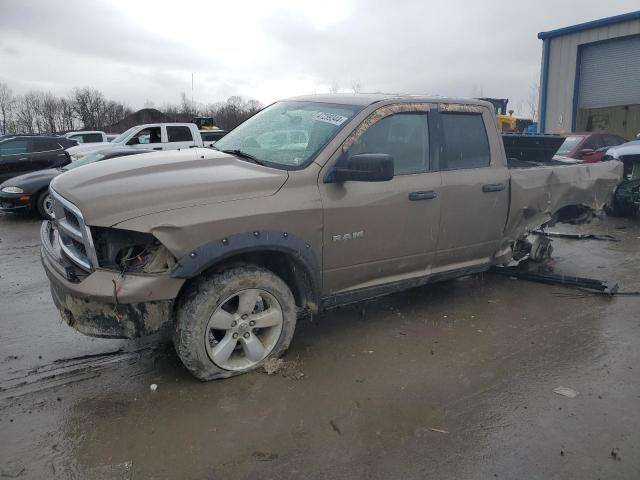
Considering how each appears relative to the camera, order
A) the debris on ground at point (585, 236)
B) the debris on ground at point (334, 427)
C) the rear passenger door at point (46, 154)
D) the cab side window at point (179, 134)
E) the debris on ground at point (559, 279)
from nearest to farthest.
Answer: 1. the debris on ground at point (334, 427)
2. the debris on ground at point (559, 279)
3. the debris on ground at point (585, 236)
4. the rear passenger door at point (46, 154)
5. the cab side window at point (179, 134)

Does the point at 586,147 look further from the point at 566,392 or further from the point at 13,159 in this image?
the point at 13,159

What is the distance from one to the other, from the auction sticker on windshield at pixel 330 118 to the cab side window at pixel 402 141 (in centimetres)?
21

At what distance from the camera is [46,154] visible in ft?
40.8

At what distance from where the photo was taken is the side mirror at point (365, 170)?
349cm

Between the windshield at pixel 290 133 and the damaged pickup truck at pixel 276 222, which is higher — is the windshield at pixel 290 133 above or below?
above

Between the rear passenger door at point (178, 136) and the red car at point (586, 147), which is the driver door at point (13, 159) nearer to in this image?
the rear passenger door at point (178, 136)

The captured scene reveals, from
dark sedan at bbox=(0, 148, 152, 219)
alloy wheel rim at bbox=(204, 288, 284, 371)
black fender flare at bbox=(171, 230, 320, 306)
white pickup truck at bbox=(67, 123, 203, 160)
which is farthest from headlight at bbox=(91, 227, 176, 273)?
white pickup truck at bbox=(67, 123, 203, 160)

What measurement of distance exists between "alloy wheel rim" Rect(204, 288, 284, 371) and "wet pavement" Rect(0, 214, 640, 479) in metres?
0.16

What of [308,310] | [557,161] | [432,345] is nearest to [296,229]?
[308,310]

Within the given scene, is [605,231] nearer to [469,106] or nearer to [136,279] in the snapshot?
[469,106]

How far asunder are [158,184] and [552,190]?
13.3 ft

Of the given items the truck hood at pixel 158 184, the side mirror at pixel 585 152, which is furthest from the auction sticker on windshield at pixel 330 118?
the side mirror at pixel 585 152

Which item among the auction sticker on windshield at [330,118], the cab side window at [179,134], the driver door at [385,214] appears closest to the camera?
the driver door at [385,214]

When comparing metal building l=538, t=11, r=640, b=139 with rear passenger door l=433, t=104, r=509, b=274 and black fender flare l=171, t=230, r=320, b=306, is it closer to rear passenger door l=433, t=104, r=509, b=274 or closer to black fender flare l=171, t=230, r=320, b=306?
rear passenger door l=433, t=104, r=509, b=274
